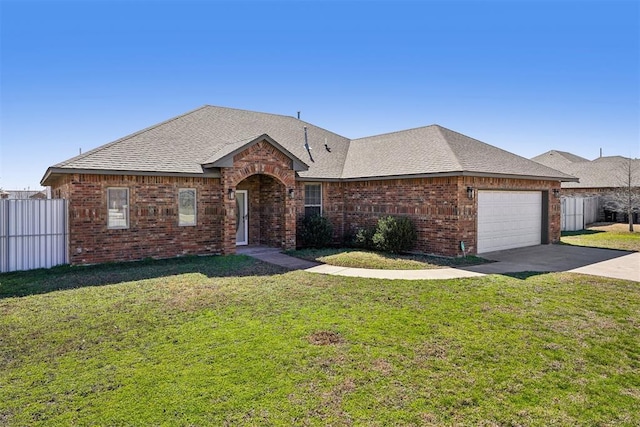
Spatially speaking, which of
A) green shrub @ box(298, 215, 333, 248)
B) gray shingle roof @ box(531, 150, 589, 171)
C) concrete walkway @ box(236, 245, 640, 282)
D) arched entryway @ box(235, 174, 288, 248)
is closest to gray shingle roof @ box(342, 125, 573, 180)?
green shrub @ box(298, 215, 333, 248)

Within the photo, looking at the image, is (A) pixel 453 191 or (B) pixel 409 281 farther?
(A) pixel 453 191

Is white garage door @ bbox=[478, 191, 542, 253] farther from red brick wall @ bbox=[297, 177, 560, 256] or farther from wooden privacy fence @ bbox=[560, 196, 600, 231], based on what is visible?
wooden privacy fence @ bbox=[560, 196, 600, 231]

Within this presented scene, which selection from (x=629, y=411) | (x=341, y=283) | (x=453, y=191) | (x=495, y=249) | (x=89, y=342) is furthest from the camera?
(x=495, y=249)

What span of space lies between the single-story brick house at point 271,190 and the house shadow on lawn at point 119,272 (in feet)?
2.57

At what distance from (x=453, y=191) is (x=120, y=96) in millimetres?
15622

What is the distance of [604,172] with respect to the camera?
102 ft

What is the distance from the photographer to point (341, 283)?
9422mm

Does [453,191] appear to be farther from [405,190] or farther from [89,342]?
[89,342]

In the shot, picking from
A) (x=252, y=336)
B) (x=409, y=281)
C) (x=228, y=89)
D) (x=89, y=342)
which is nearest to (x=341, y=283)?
(x=409, y=281)

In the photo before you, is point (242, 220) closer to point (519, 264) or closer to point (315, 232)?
point (315, 232)

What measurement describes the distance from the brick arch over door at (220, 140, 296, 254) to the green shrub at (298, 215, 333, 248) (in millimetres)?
784

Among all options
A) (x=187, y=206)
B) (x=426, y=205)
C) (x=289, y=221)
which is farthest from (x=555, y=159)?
(x=187, y=206)

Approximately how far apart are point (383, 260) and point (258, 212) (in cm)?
636

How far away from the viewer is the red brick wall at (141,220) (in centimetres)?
1160
